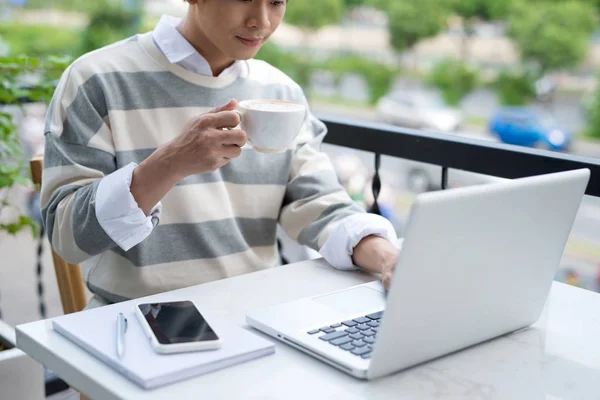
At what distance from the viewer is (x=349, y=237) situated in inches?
46.8

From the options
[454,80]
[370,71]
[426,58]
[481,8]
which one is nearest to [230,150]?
[481,8]

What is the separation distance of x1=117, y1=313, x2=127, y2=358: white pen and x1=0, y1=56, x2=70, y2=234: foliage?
35.5 inches

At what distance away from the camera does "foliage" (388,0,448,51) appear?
1989cm

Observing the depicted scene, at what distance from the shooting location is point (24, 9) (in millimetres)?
16922

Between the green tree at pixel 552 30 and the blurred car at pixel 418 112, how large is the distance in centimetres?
240

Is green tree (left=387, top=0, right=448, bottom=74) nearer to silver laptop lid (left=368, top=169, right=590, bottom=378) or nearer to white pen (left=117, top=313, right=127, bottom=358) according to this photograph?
silver laptop lid (left=368, top=169, right=590, bottom=378)

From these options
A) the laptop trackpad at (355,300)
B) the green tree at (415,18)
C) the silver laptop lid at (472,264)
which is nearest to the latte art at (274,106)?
the laptop trackpad at (355,300)

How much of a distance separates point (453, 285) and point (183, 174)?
43 centimetres

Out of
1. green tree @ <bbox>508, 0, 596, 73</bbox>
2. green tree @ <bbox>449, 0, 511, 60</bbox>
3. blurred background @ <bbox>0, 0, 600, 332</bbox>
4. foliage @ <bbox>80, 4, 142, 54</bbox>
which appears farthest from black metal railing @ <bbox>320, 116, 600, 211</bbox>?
green tree @ <bbox>449, 0, 511, 60</bbox>

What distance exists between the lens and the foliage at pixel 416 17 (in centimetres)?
1989

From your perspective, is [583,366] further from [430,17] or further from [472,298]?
[430,17]

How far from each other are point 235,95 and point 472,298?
0.71 meters

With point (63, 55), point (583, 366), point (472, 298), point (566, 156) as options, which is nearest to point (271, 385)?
point (472, 298)

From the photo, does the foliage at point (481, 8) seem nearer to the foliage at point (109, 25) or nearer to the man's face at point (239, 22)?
the foliage at point (109, 25)
